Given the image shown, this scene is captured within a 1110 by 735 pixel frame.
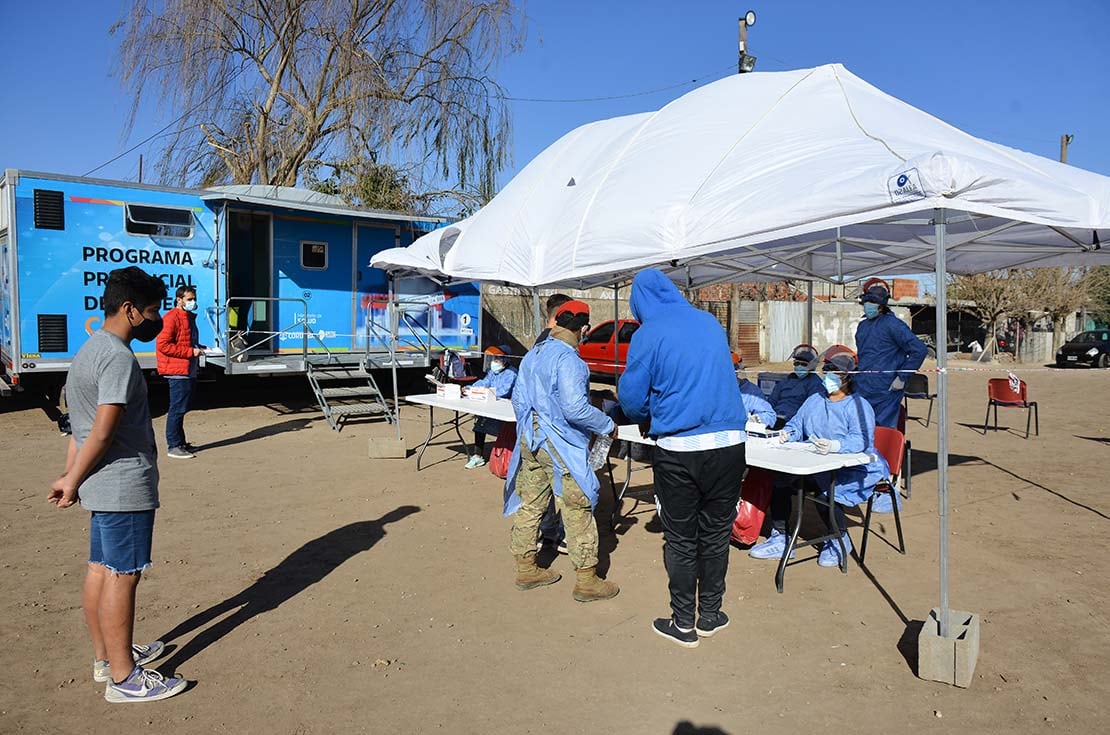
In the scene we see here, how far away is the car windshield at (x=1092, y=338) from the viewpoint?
26266 millimetres

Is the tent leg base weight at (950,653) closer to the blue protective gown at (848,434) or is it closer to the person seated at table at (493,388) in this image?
the blue protective gown at (848,434)

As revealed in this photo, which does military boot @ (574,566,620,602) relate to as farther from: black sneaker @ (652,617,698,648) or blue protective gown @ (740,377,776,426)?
blue protective gown @ (740,377,776,426)

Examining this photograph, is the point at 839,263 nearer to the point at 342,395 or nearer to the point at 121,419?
the point at 121,419

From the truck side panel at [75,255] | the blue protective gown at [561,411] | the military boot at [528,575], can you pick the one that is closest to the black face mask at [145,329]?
the blue protective gown at [561,411]

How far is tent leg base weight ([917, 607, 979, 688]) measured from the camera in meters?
3.54

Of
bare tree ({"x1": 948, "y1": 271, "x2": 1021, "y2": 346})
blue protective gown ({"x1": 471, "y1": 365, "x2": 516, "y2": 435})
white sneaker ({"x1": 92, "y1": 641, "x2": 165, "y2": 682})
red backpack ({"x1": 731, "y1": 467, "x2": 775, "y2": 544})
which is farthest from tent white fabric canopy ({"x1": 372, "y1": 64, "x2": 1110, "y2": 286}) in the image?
bare tree ({"x1": 948, "y1": 271, "x2": 1021, "y2": 346})

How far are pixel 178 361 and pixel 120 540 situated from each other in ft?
18.5

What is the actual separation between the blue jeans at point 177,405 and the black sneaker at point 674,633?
20.1 ft

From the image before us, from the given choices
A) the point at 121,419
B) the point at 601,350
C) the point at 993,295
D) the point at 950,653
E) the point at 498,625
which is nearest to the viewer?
the point at 121,419

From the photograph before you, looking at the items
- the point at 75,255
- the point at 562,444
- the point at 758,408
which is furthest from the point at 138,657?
the point at 75,255

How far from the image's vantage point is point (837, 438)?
523 centimetres

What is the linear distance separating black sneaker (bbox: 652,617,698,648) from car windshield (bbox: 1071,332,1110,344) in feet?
90.9

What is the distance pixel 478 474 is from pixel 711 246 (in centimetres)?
379

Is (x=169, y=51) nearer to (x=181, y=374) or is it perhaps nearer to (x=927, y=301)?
(x=181, y=374)
